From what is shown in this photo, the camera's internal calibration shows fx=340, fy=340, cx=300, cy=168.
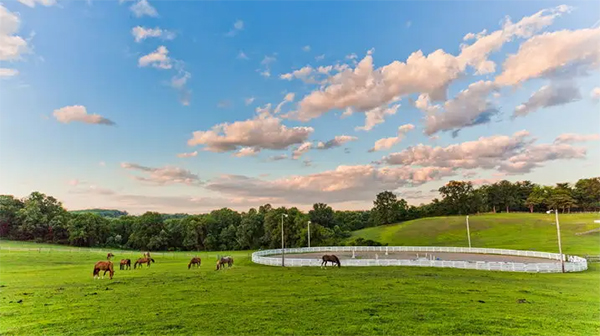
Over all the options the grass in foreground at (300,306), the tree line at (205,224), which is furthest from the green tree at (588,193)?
the grass in foreground at (300,306)

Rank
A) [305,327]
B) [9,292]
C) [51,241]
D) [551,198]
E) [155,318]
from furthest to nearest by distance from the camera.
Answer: [551,198] < [51,241] < [9,292] < [155,318] < [305,327]

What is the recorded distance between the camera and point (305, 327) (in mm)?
11289

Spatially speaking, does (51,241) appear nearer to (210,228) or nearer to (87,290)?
(210,228)

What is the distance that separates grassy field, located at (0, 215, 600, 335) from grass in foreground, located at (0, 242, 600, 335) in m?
0.04

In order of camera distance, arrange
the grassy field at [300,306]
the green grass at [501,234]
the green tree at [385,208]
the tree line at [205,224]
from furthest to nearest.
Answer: the green tree at [385,208] < the tree line at [205,224] < the green grass at [501,234] < the grassy field at [300,306]

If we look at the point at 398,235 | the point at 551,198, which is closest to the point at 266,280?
the point at 398,235

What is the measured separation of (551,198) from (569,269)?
296 ft

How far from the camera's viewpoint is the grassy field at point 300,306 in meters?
11.4

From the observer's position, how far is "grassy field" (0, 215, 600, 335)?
11.4 metres

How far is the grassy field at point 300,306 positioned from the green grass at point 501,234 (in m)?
37.6

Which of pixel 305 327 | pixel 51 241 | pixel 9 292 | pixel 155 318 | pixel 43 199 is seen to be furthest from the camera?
pixel 43 199

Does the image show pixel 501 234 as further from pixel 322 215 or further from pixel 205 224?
pixel 205 224

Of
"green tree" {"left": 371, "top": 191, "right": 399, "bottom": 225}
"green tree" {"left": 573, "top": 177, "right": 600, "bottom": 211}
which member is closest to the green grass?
"green tree" {"left": 371, "top": 191, "right": 399, "bottom": 225}

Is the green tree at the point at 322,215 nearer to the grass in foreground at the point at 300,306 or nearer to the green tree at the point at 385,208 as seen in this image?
the green tree at the point at 385,208
